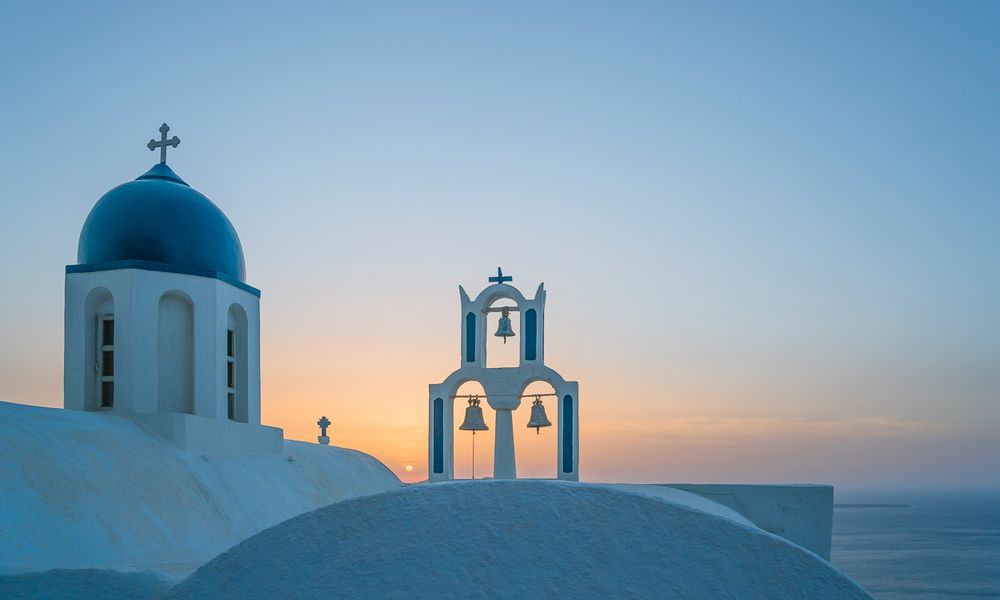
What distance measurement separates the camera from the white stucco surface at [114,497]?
27.9 feet

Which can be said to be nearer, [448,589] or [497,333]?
[448,589]

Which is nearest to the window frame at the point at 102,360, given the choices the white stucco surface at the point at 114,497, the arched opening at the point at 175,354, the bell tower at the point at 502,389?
the arched opening at the point at 175,354

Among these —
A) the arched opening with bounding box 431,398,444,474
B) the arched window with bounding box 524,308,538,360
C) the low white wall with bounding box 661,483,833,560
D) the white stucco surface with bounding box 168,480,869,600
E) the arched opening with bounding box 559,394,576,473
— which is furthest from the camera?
the arched opening with bounding box 431,398,444,474

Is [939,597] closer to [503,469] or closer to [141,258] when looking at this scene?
[503,469]

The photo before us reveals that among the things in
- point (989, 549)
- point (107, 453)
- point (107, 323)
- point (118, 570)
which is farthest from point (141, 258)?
point (989, 549)

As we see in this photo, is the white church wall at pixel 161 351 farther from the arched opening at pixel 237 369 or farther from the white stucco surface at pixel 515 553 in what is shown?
the white stucco surface at pixel 515 553

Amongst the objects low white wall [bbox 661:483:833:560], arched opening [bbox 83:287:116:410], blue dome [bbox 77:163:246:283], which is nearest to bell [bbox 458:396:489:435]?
low white wall [bbox 661:483:833:560]

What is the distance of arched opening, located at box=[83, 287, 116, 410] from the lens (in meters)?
12.3

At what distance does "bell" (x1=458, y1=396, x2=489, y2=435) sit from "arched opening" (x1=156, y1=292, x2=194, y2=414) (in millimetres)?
4398

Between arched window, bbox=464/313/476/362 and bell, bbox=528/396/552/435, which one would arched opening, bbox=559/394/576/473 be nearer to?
bell, bbox=528/396/552/435

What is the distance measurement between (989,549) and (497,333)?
253 feet

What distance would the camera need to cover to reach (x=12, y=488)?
28.4 ft

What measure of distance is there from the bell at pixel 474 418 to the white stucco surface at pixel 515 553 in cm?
966

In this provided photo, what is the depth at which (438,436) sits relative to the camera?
1509 cm
